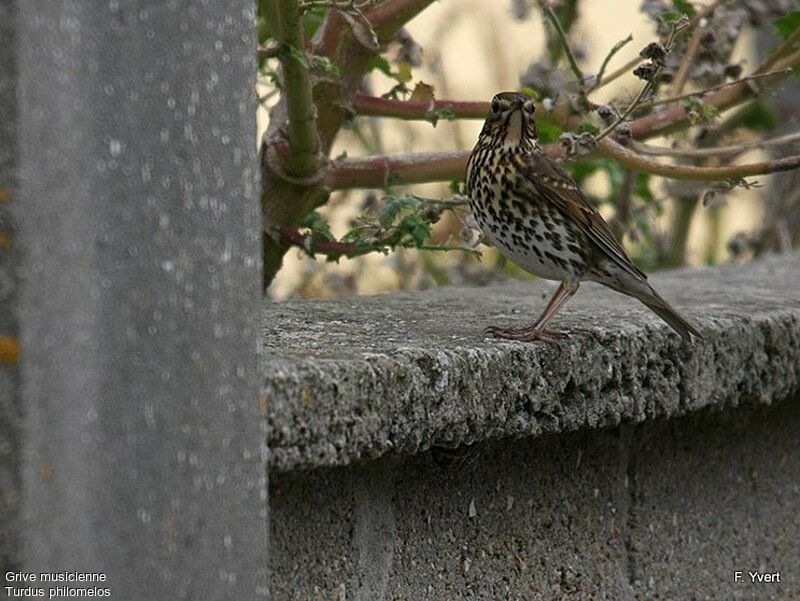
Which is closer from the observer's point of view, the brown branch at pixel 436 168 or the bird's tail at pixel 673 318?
the bird's tail at pixel 673 318

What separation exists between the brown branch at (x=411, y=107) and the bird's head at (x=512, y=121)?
0.31ft

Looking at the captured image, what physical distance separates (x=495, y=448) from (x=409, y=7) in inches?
43.0

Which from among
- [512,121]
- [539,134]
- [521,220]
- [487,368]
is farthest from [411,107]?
[487,368]

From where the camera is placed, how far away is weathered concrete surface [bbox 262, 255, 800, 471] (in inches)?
73.3

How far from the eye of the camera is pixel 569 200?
2.94m

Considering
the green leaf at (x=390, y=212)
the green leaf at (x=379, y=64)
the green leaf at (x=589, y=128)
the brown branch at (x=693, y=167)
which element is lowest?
the green leaf at (x=390, y=212)

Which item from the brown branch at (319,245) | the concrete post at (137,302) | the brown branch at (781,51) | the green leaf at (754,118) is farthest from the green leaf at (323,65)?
the green leaf at (754,118)

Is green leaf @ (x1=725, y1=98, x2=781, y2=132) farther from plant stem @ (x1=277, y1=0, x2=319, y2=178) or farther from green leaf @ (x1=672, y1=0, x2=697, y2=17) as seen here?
plant stem @ (x1=277, y1=0, x2=319, y2=178)

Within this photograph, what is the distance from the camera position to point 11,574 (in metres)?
1.48

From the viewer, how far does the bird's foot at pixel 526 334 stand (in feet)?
7.88

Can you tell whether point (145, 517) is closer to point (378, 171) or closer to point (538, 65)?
point (378, 171)

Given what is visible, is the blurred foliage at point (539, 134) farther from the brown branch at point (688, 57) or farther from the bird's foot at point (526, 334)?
the bird's foot at point (526, 334)

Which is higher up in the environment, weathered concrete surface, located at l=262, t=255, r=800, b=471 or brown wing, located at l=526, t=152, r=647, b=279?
brown wing, located at l=526, t=152, r=647, b=279

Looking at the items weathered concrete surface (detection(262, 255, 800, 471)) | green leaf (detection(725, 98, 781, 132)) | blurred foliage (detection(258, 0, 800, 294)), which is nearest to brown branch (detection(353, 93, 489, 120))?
blurred foliage (detection(258, 0, 800, 294))
